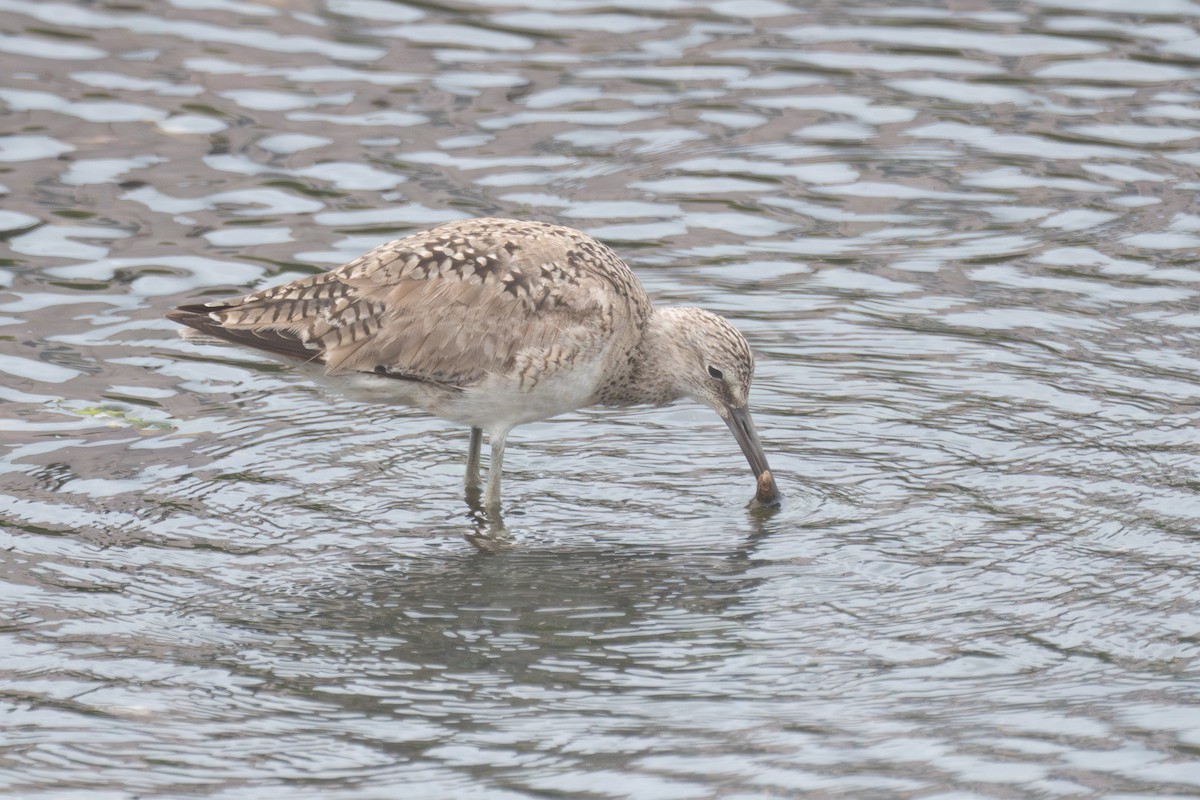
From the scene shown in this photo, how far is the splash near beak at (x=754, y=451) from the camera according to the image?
9039mm

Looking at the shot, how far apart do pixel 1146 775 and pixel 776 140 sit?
25.0 ft

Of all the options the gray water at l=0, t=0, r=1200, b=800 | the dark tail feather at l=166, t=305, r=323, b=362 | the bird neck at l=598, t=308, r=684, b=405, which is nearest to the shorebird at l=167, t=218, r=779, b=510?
the dark tail feather at l=166, t=305, r=323, b=362

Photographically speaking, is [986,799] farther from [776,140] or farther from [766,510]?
[776,140]

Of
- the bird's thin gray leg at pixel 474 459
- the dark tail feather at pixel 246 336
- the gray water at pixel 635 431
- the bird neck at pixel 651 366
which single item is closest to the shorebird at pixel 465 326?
the dark tail feather at pixel 246 336

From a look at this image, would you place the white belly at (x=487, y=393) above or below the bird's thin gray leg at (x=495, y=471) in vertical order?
above

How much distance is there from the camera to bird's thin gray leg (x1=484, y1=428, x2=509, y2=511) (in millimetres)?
9055

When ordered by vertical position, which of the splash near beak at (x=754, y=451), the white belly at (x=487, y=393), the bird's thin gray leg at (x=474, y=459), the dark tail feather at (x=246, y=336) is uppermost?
the dark tail feather at (x=246, y=336)

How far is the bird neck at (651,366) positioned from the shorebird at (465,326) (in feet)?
0.35

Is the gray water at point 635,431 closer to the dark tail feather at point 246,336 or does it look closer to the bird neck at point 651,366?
the bird neck at point 651,366

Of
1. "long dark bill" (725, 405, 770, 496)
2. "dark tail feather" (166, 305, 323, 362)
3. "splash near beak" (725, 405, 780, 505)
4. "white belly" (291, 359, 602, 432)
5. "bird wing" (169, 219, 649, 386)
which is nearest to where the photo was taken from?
"dark tail feather" (166, 305, 323, 362)

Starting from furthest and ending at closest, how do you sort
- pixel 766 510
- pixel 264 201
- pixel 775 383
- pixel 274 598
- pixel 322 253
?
pixel 264 201 → pixel 322 253 → pixel 775 383 → pixel 766 510 → pixel 274 598

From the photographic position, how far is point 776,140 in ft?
43.9

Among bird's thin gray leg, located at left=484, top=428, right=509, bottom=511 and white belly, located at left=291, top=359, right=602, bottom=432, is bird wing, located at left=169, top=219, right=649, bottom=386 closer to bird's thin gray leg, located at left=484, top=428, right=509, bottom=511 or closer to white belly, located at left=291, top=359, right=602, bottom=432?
white belly, located at left=291, top=359, right=602, bottom=432

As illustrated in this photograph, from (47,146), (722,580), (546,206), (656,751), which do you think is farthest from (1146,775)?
(47,146)
